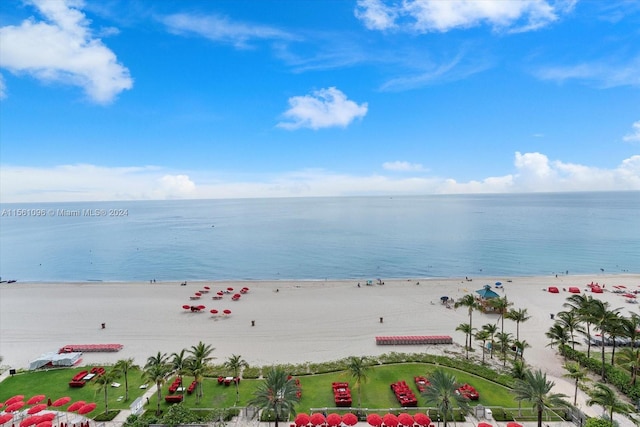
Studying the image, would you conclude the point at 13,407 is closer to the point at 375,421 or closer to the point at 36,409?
the point at 36,409

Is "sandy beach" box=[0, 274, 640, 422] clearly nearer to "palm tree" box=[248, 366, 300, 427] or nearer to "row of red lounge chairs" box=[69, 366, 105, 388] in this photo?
"row of red lounge chairs" box=[69, 366, 105, 388]

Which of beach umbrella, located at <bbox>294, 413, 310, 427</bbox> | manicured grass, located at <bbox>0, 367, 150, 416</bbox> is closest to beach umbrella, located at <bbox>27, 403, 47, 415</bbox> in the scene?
manicured grass, located at <bbox>0, 367, 150, 416</bbox>

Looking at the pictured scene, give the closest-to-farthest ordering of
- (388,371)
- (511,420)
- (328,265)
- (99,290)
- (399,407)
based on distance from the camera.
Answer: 1. (511,420)
2. (399,407)
3. (388,371)
4. (99,290)
5. (328,265)

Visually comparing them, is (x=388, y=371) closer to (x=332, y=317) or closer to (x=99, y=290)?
(x=332, y=317)

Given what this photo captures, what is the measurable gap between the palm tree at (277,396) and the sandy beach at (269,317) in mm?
15898

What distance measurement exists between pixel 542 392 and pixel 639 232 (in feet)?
563

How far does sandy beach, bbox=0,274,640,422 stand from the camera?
41625 mm

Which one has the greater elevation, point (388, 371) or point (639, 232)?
point (639, 232)

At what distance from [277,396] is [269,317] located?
3114cm

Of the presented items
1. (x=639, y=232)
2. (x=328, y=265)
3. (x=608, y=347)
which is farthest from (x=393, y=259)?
(x=639, y=232)

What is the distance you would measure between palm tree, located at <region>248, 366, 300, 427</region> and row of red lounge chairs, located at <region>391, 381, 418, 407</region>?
427 inches

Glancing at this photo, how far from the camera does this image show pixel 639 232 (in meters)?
143

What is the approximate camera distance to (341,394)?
29562 millimetres

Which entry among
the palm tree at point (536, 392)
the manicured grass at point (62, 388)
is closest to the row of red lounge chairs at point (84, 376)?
the manicured grass at point (62, 388)
